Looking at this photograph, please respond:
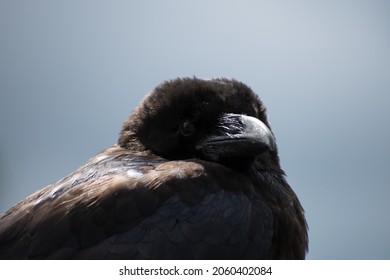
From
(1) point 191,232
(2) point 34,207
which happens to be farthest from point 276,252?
(2) point 34,207

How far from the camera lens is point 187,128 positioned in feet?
14.5

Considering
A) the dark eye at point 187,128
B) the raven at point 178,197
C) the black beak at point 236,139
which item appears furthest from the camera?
the dark eye at point 187,128

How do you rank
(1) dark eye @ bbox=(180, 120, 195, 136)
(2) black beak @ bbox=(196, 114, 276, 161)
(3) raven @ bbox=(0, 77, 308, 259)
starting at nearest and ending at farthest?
(3) raven @ bbox=(0, 77, 308, 259) < (2) black beak @ bbox=(196, 114, 276, 161) < (1) dark eye @ bbox=(180, 120, 195, 136)

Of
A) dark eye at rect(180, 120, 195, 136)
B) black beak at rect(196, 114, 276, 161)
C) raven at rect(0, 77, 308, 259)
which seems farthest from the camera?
dark eye at rect(180, 120, 195, 136)

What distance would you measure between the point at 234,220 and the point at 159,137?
2.89 ft

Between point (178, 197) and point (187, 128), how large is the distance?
27.5 inches

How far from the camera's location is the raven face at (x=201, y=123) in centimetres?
421

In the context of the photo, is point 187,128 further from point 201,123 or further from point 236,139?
point 236,139

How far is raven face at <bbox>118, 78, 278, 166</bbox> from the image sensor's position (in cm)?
421

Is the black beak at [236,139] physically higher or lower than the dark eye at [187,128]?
lower

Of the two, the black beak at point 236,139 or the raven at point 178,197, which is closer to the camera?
the raven at point 178,197

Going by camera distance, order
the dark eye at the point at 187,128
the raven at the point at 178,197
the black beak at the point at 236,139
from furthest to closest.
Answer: the dark eye at the point at 187,128
the black beak at the point at 236,139
the raven at the point at 178,197

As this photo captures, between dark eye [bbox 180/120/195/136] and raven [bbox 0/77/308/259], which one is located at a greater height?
dark eye [bbox 180/120/195/136]
